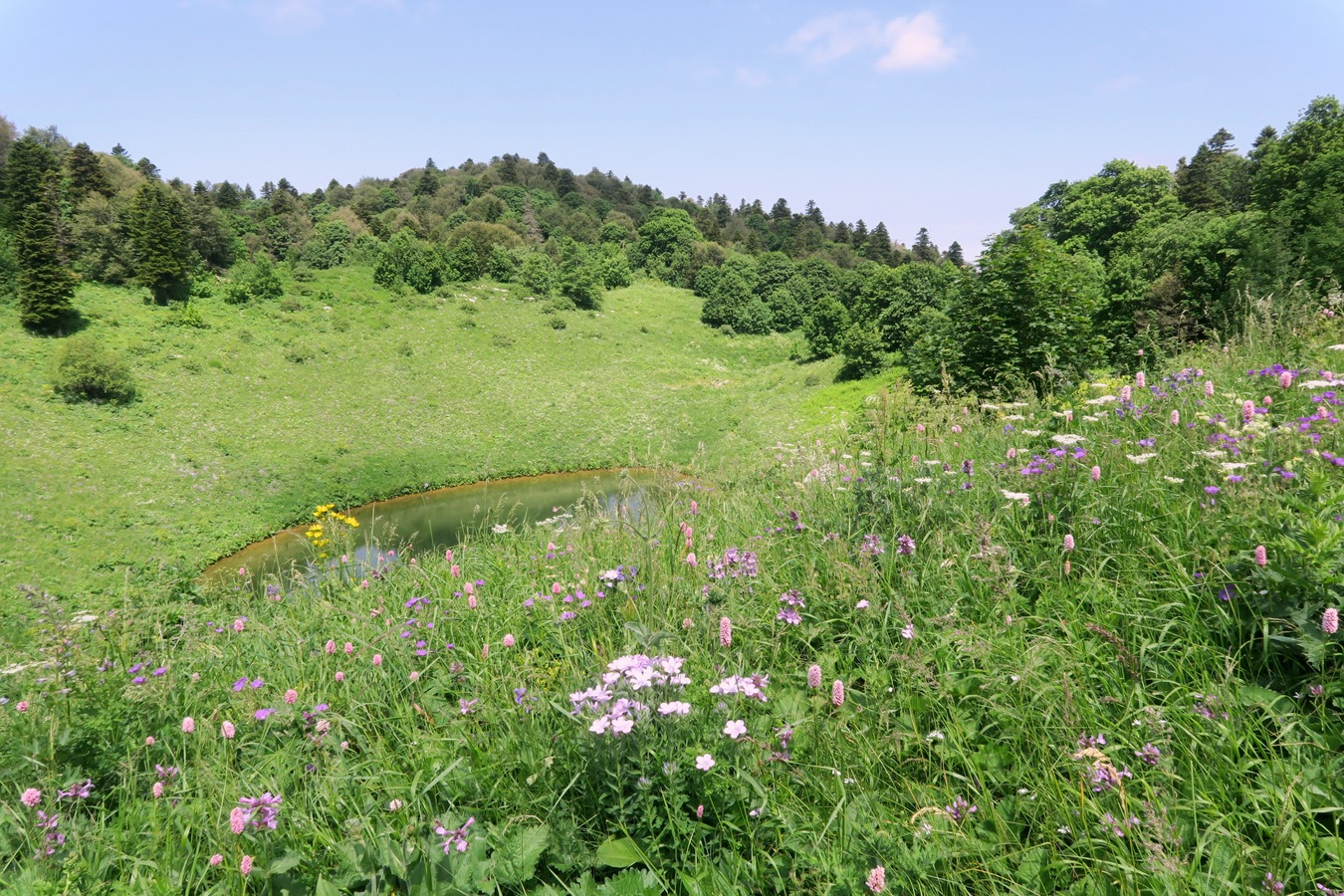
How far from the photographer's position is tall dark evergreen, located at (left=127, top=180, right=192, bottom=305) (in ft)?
117

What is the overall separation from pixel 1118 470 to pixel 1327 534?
59.0 inches

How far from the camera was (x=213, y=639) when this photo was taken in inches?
166

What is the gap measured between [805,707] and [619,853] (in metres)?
0.92

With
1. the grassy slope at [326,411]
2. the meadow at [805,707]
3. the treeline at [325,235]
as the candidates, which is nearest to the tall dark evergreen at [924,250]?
the treeline at [325,235]

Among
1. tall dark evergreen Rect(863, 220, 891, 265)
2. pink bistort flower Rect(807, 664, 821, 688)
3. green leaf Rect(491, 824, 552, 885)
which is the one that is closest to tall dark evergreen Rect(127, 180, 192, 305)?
green leaf Rect(491, 824, 552, 885)

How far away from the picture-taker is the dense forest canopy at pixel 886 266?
11375 millimetres

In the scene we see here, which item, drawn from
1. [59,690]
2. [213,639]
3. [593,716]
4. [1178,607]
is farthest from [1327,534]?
[213,639]

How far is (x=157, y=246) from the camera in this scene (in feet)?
118

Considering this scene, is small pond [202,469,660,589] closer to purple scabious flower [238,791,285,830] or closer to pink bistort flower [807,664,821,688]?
purple scabious flower [238,791,285,830]

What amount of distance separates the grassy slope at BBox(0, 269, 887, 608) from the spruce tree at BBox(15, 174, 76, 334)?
124cm

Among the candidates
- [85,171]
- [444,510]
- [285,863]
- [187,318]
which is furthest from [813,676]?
[85,171]

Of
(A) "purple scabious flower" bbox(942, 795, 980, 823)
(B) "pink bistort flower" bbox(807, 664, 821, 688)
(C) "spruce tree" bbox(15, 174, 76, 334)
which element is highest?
(C) "spruce tree" bbox(15, 174, 76, 334)

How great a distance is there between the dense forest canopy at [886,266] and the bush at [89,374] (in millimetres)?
6716

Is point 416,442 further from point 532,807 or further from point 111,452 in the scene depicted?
point 532,807
